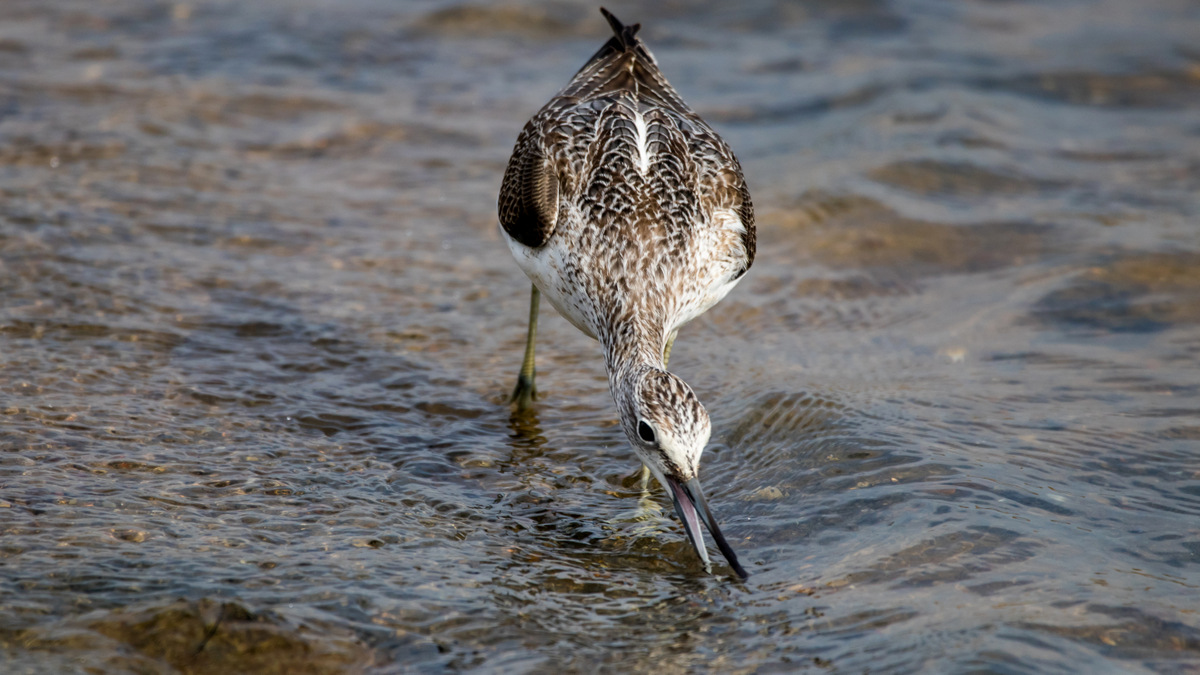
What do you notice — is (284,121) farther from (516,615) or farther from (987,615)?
(987,615)

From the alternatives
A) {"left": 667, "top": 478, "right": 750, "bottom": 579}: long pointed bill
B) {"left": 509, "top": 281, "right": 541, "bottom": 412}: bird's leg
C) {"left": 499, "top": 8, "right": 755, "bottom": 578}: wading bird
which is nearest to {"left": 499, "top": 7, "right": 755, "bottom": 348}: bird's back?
{"left": 499, "top": 8, "right": 755, "bottom": 578}: wading bird

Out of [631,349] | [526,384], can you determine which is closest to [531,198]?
[631,349]

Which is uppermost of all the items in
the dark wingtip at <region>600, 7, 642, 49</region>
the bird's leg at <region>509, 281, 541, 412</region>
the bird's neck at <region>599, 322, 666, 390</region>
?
the dark wingtip at <region>600, 7, 642, 49</region>

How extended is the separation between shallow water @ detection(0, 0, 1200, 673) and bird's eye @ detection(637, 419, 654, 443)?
63 cm

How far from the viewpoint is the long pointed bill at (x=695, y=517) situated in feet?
17.6

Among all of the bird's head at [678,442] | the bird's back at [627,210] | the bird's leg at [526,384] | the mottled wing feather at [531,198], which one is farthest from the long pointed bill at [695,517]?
the bird's leg at [526,384]

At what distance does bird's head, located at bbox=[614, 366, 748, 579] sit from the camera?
5375mm

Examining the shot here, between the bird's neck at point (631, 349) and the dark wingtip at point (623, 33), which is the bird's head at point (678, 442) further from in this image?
the dark wingtip at point (623, 33)

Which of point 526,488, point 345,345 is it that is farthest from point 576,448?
point 345,345

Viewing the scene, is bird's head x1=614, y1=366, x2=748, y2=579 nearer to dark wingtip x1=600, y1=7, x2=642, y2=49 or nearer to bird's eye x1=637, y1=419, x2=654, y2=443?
bird's eye x1=637, y1=419, x2=654, y2=443

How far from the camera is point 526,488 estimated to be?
6.49 metres

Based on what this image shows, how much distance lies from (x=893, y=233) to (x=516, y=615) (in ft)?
21.4

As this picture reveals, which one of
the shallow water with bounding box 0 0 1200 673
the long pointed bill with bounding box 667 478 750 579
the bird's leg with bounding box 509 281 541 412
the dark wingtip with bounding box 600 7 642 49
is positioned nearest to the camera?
the shallow water with bounding box 0 0 1200 673

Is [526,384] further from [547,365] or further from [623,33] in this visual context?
[623,33]
